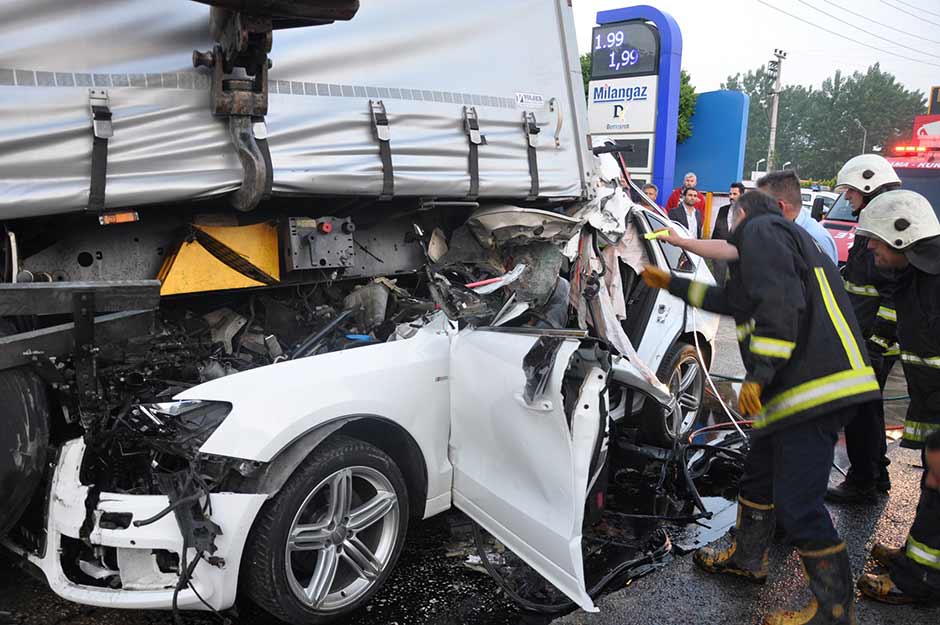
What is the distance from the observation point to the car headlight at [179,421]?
245cm

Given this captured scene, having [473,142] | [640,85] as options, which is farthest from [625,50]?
[473,142]

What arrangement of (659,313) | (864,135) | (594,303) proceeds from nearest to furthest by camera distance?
(594,303) → (659,313) → (864,135)

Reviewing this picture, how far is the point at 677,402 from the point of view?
4738 mm

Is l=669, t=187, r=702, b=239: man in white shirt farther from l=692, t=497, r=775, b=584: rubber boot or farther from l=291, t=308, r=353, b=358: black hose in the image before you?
l=291, t=308, r=353, b=358: black hose

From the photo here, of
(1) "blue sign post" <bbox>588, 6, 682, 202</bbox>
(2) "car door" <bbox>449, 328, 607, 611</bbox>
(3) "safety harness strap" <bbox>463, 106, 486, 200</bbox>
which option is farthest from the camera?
(1) "blue sign post" <bbox>588, 6, 682, 202</bbox>

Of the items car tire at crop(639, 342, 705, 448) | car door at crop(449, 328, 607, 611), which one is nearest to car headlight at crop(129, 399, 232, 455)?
car door at crop(449, 328, 607, 611)

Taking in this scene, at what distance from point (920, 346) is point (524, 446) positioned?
2086 mm

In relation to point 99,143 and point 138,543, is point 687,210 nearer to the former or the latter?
point 99,143

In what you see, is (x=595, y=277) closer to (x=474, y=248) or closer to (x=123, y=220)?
(x=474, y=248)

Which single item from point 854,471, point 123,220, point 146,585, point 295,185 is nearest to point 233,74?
point 295,185

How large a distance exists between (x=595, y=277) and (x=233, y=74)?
256cm

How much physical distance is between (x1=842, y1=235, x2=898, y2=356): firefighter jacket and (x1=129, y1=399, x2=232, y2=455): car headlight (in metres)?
3.64

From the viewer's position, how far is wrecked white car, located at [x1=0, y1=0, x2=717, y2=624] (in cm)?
242

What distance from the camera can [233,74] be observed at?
2.82 metres
